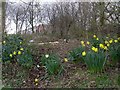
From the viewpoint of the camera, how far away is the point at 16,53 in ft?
15.7

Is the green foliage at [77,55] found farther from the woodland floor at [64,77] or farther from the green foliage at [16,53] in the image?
the green foliage at [16,53]

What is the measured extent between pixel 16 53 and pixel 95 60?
1.93 meters

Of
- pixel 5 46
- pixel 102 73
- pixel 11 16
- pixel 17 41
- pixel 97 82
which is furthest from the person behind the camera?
pixel 11 16

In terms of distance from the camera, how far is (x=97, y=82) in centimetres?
346

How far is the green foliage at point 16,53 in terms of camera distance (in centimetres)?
436

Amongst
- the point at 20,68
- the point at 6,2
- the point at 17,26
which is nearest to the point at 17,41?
the point at 20,68

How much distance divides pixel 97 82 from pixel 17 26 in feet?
19.3

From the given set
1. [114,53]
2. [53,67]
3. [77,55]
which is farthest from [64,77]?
[114,53]

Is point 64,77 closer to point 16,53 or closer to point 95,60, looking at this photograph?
point 95,60

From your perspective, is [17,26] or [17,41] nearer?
[17,41]

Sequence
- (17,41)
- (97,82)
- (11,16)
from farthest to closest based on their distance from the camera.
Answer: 1. (11,16)
2. (17,41)
3. (97,82)

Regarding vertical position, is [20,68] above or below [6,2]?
below

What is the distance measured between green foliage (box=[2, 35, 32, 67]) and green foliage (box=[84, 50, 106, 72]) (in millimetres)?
1236

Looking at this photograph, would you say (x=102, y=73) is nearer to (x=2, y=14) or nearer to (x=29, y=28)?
(x=2, y=14)
